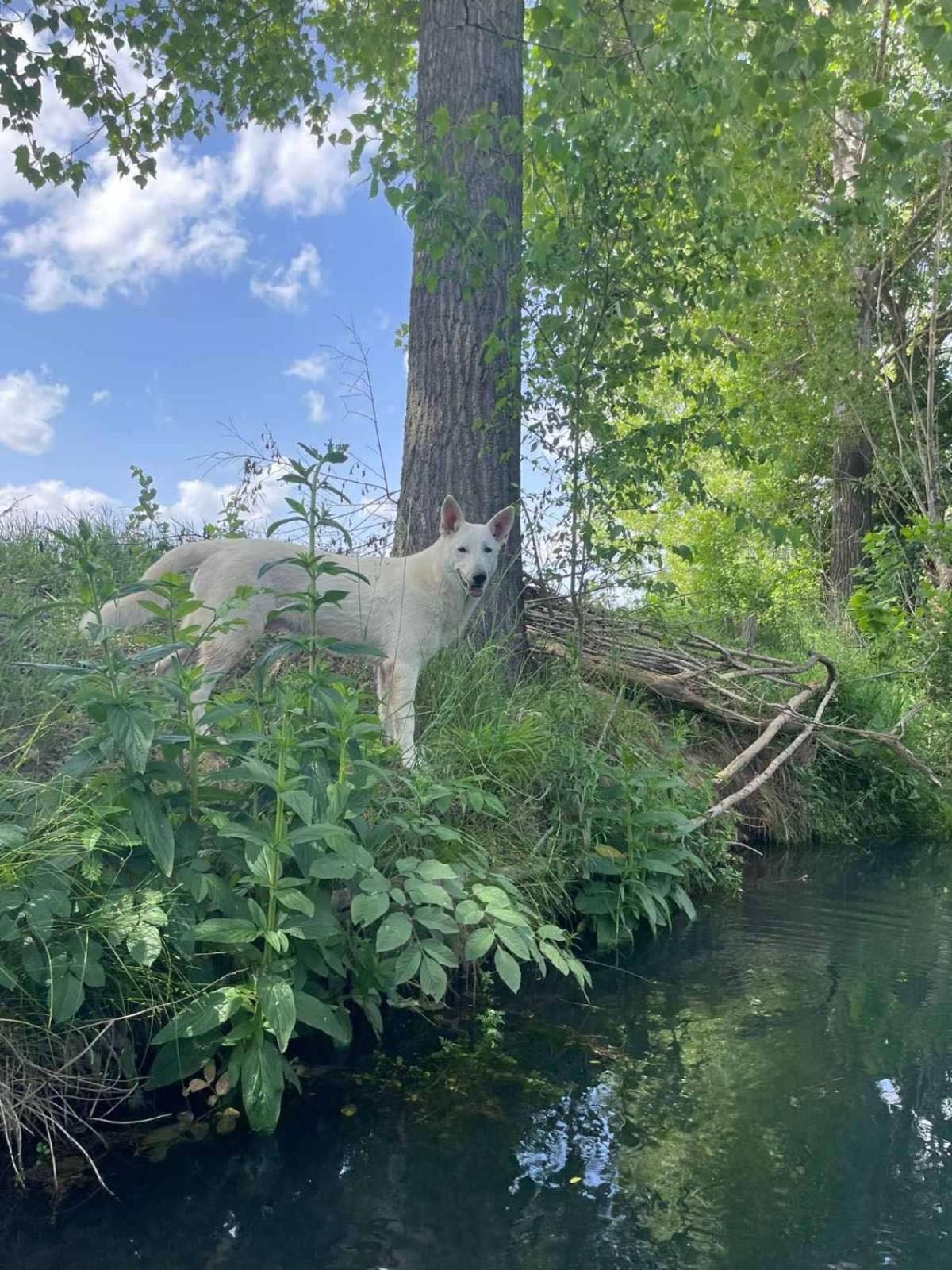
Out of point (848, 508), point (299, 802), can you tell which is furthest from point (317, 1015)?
point (848, 508)

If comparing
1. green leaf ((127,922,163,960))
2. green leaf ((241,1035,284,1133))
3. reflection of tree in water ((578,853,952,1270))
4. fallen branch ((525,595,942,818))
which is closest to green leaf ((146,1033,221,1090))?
green leaf ((241,1035,284,1133))

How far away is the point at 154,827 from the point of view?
2.80m

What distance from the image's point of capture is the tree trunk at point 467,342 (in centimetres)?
621

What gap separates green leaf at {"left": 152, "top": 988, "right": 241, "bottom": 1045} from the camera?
2.69 metres

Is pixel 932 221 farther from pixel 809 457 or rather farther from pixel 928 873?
pixel 928 873

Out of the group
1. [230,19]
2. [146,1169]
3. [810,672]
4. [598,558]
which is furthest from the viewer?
[230,19]

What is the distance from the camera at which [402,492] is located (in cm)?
646

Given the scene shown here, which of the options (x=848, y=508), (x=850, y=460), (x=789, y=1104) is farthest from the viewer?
(x=850, y=460)

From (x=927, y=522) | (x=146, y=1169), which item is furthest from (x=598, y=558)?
(x=927, y=522)

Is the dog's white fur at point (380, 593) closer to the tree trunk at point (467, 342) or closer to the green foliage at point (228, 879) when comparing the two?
the tree trunk at point (467, 342)

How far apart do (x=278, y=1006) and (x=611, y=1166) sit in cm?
97

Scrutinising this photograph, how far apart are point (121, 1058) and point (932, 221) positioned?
15.0 meters

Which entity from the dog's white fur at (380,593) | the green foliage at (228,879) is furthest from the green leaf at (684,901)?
the dog's white fur at (380,593)

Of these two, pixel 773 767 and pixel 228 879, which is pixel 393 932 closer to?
pixel 228 879
